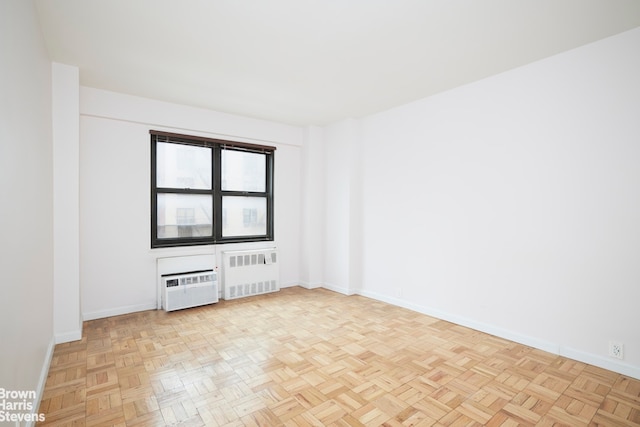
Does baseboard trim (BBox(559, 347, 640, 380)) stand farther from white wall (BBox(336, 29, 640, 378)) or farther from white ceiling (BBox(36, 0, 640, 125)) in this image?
white ceiling (BBox(36, 0, 640, 125))

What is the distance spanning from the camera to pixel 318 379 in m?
2.51

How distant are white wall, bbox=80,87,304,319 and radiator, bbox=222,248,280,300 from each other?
1.59 ft

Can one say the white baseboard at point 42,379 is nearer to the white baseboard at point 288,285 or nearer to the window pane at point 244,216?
the window pane at point 244,216

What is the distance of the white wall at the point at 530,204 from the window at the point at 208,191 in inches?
86.3

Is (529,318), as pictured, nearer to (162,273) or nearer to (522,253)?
(522,253)

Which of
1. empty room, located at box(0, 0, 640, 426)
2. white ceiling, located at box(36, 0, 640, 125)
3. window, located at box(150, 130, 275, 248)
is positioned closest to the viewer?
empty room, located at box(0, 0, 640, 426)

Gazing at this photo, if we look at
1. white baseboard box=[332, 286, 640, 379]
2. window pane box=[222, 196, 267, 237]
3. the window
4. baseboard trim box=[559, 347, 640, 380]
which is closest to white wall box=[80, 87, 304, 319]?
A: the window

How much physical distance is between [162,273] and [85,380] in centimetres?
189

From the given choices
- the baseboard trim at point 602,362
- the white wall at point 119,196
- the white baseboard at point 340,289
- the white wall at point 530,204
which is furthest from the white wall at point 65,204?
the baseboard trim at point 602,362

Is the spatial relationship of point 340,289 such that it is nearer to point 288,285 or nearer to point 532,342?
point 288,285

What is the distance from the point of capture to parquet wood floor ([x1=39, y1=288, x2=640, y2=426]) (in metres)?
2.07

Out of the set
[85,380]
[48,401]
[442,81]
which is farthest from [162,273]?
[442,81]

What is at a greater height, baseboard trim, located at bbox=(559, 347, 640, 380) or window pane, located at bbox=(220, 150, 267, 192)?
window pane, located at bbox=(220, 150, 267, 192)

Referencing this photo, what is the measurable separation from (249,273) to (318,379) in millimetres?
2704
